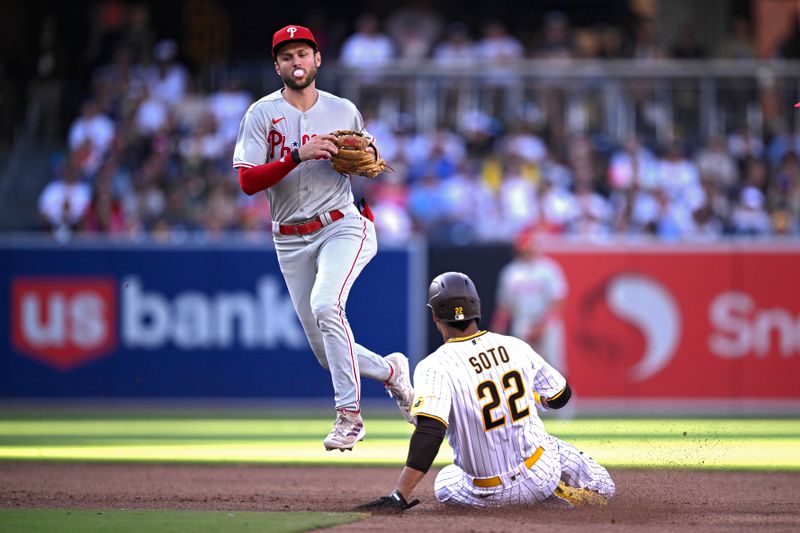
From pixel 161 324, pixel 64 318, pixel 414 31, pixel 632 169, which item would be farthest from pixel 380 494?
pixel 414 31

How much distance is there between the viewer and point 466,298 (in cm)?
641

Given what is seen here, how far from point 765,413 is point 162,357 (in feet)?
22.9

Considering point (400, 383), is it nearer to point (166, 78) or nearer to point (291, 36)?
point (291, 36)

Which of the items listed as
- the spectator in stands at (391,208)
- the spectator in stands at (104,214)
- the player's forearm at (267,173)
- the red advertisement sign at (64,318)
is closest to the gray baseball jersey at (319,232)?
the player's forearm at (267,173)

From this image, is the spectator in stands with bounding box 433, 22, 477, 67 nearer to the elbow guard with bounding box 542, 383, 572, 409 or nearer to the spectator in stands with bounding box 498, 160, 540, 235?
the spectator in stands with bounding box 498, 160, 540, 235

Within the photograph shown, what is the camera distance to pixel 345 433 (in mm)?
6969

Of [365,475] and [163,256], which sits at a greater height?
[163,256]

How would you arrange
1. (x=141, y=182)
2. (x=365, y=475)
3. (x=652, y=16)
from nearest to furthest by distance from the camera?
(x=365, y=475)
(x=141, y=182)
(x=652, y=16)

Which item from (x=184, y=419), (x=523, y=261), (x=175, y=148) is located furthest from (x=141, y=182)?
(x=523, y=261)

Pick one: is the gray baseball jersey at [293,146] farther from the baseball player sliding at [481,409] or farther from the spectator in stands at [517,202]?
the spectator in stands at [517,202]

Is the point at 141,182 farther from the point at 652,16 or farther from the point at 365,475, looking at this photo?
the point at 652,16

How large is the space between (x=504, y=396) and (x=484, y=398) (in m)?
0.11

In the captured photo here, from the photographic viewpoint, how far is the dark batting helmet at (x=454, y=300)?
6.40 meters

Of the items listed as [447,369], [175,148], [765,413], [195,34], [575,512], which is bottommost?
[765,413]
